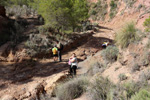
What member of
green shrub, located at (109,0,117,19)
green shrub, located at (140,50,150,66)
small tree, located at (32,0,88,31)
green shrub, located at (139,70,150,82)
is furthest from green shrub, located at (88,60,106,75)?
green shrub, located at (109,0,117,19)

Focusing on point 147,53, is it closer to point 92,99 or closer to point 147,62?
point 147,62

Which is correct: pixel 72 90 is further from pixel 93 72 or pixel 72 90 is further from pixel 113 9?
pixel 113 9

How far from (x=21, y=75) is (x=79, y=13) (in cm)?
916

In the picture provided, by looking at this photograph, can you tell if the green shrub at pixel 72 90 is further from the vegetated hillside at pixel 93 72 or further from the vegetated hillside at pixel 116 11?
the vegetated hillside at pixel 116 11

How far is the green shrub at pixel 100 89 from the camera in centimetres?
379

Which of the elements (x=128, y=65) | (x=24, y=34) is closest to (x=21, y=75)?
(x=24, y=34)

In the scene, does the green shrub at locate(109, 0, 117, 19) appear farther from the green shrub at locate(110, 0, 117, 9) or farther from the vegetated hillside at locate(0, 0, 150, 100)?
the vegetated hillside at locate(0, 0, 150, 100)

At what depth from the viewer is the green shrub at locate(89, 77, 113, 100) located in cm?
379

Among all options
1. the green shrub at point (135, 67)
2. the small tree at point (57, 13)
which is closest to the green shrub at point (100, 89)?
the green shrub at point (135, 67)

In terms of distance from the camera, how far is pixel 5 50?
9617mm

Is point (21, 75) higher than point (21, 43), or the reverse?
point (21, 43)

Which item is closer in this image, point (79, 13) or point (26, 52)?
point (26, 52)

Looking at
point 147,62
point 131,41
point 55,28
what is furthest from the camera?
point 55,28

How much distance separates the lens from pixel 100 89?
3969mm
